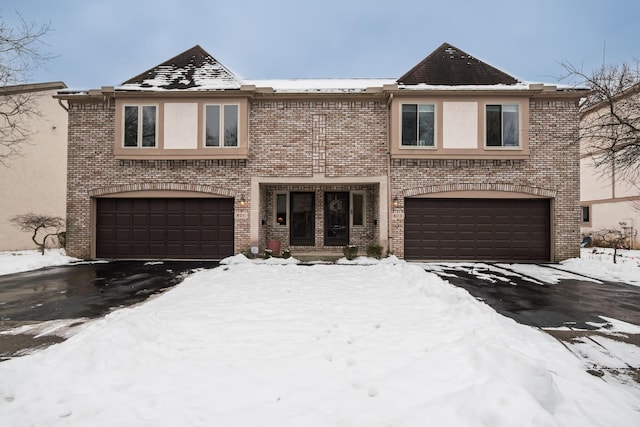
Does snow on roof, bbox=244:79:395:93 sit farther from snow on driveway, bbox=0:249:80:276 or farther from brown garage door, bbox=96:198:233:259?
snow on driveway, bbox=0:249:80:276

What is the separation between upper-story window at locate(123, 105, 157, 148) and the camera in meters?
11.9

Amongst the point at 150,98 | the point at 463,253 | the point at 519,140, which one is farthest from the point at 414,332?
the point at 150,98

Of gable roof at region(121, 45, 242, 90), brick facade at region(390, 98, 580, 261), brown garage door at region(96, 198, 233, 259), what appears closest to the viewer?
brick facade at region(390, 98, 580, 261)

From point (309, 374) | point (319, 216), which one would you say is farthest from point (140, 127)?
point (309, 374)

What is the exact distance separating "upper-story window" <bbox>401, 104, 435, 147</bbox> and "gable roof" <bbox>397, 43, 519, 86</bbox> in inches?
47.0

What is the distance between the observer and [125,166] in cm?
1223

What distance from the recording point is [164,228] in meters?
12.4

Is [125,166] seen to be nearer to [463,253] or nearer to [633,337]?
[463,253]

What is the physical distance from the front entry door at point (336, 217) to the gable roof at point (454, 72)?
17.8 ft

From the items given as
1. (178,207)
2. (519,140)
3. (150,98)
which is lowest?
(178,207)

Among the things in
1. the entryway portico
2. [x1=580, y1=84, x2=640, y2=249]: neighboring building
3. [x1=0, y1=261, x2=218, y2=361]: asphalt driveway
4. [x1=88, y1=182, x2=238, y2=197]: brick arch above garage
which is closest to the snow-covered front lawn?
[x1=0, y1=261, x2=218, y2=361]: asphalt driveway

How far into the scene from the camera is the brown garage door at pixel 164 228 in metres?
12.3

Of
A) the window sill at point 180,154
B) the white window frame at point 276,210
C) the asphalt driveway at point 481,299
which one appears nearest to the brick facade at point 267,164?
the window sill at point 180,154

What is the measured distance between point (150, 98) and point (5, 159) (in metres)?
9.58
